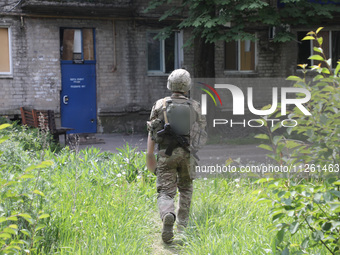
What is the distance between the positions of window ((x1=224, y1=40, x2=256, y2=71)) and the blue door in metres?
4.87

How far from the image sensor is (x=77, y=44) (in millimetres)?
17156

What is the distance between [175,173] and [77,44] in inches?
508

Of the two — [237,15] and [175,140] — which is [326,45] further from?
[175,140]

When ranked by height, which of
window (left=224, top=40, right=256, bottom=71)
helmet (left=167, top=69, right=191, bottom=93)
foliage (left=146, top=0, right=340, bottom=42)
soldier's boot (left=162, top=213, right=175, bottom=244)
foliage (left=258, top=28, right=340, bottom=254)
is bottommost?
soldier's boot (left=162, top=213, right=175, bottom=244)

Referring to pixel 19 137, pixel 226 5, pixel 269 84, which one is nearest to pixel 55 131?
pixel 19 137

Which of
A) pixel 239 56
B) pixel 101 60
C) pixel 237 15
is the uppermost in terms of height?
pixel 237 15

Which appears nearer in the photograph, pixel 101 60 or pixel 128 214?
pixel 128 214

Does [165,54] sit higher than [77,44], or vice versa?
[77,44]

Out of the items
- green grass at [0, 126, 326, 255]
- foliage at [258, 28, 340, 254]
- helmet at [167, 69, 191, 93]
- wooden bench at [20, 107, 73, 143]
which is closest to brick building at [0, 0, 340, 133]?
wooden bench at [20, 107, 73, 143]

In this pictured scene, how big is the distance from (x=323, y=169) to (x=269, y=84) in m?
16.1

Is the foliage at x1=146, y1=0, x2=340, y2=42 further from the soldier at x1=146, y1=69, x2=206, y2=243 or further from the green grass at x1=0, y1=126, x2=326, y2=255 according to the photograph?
the soldier at x1=146, y1=69, x2=206, y2=243

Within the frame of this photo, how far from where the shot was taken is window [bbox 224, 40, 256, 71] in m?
18.4

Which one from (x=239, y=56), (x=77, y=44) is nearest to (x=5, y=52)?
(x=77, y=44)

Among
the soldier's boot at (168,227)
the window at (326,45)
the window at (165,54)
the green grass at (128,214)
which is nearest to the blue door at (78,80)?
the window at (165,54)
